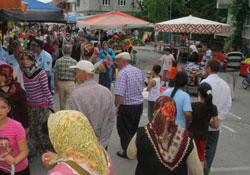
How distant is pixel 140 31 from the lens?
1559 inches

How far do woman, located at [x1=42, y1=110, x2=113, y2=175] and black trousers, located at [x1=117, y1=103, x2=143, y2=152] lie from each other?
2.66m

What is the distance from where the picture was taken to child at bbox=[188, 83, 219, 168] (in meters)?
3.82

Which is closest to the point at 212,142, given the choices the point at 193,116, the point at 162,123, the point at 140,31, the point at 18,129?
the point at 193,116

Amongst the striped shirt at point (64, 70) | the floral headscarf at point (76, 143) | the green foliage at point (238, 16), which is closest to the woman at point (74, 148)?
the floral headscarf at point (76, 143)

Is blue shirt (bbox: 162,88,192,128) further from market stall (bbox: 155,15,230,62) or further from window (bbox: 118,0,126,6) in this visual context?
window (bbox: 118,0,126,6)

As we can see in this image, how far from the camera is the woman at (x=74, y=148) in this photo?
1.89m

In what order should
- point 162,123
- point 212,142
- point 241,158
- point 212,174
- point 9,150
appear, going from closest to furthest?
1. point 162,123
2. point 9,150
3. point 212,142
4. point 212,174
5. point 241,158

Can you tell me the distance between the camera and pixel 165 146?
8.43 ft

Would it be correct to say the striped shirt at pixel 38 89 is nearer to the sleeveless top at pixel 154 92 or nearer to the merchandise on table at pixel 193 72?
the sleeveless top at pixel 154 92

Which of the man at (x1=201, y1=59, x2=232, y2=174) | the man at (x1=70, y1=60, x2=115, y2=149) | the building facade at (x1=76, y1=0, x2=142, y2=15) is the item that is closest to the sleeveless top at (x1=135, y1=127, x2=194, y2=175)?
the man at (x1=70, y1=60, x2=115, y2=149)

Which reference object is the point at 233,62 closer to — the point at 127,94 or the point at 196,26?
the point at 196,26

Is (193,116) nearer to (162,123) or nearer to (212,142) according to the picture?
(212,142)

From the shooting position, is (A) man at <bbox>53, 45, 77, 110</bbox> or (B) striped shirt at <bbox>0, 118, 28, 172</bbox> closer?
(B) striped shirt at <bbox>0, 118, 28, 172</bbox>

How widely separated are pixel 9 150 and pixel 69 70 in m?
3.74
